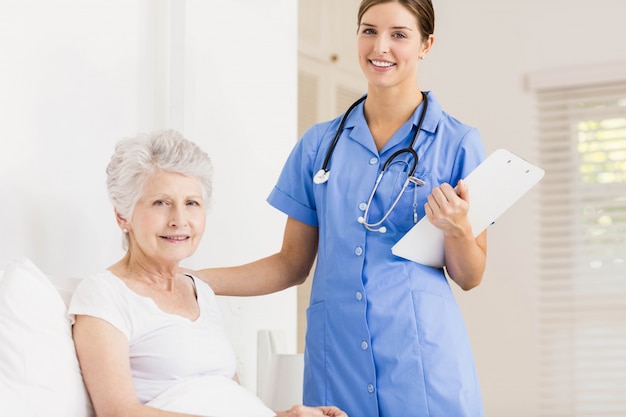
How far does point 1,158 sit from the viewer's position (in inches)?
63.2

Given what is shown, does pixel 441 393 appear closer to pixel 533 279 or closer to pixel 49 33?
pixel 49 33

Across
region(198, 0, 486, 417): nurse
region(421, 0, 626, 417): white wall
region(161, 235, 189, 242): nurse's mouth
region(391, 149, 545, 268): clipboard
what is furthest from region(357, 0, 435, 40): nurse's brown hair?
region(421, 0, 626, 417): white wall

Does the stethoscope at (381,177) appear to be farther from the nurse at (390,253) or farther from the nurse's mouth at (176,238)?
the nurse's mouth at (176,238)

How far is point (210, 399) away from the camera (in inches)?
53.8

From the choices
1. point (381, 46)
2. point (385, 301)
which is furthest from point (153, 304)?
point (381, 46)

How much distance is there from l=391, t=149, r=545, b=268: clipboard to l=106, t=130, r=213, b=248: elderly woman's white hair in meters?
0.45

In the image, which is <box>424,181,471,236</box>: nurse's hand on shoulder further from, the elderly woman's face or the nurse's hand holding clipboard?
the elderly woman's face

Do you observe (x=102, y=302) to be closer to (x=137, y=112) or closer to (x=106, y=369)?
(x=106, y=369)

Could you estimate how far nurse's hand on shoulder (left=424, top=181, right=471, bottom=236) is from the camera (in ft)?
4.98

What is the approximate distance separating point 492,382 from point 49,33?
297 cm

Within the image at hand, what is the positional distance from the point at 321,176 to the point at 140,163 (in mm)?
412

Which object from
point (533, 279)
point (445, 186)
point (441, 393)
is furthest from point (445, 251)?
point (533, 279)

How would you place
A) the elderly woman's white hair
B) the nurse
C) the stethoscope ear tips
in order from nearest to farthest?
the elderly woman's white hair
the nurse
the stethoscope ear tips

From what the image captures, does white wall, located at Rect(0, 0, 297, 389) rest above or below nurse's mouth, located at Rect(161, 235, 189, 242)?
→ above
